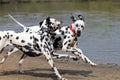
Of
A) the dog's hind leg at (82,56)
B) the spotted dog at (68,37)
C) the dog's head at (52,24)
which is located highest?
the dog's head at (52,24)

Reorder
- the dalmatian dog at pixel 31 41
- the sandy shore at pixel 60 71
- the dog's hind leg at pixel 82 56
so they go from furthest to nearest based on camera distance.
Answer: the sandy shore at pixel 60 71, the dog's hind leg at pixel 82 56, the dalmatian dog at pixel 31 41

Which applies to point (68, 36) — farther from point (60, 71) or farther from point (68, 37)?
point (60, 71)

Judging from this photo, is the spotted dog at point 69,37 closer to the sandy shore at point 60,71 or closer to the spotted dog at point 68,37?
the spotted dog at point 68,37

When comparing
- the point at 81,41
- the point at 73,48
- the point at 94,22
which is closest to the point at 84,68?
the point at 73,48

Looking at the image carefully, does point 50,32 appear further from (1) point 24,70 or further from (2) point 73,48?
(1) point 24,70

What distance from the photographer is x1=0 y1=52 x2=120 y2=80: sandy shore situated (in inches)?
447

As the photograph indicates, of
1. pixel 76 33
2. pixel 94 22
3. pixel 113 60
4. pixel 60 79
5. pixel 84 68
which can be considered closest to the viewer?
pixel 60 79

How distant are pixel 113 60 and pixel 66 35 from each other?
469 cm

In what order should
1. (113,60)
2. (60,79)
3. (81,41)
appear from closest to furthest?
1. (60,79)
2. (113,60)
3. (81,41)

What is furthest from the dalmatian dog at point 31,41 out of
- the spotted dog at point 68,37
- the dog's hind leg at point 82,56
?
the dog's hind leg at point 82,56

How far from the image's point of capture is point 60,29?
1157cm

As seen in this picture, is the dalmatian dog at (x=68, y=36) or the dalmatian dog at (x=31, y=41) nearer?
the dalmatian dog at (x=31, y=41)

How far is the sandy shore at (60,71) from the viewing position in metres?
11.4

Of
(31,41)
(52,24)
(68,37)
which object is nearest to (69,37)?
(68,37)
